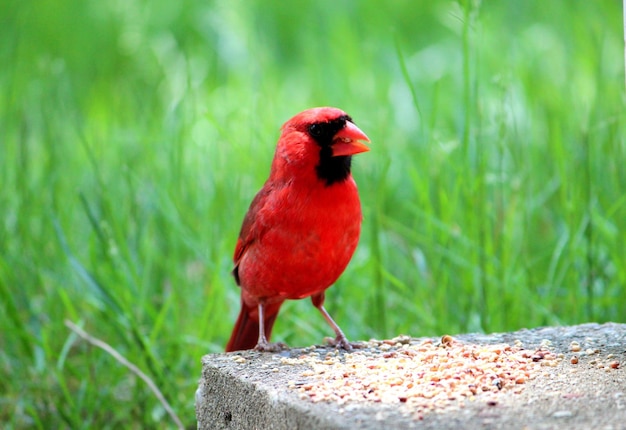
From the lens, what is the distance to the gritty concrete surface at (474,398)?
197cm

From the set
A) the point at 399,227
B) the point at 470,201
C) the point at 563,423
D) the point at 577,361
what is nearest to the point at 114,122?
the point at 399,227

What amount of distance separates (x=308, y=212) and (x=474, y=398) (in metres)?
0.95

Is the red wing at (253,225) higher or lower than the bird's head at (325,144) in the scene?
lower

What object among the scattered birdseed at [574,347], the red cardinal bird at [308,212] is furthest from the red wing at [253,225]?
the scattered birdseed at [574,347]

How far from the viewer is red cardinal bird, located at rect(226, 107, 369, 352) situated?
114 inches

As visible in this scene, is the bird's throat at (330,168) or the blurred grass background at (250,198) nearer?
the bird's throat at (330,168)

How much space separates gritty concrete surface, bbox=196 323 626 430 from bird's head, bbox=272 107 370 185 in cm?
54

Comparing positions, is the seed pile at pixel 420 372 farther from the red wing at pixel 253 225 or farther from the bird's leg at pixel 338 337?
the red wing at pixel 253 225

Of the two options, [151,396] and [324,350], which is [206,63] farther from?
[324,350]

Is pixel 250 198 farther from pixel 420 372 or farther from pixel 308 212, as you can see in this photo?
pixel 420 372

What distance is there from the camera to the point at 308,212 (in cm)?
291

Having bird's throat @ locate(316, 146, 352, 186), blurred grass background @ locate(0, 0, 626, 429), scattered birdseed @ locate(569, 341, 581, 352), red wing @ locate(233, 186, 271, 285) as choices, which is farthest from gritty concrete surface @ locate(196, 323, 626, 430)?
blurred grass background @ locate(0, 0, 626, 429)

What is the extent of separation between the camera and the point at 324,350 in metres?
2.90

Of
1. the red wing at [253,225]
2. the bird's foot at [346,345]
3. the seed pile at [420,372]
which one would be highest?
the red wing at [253,225]
